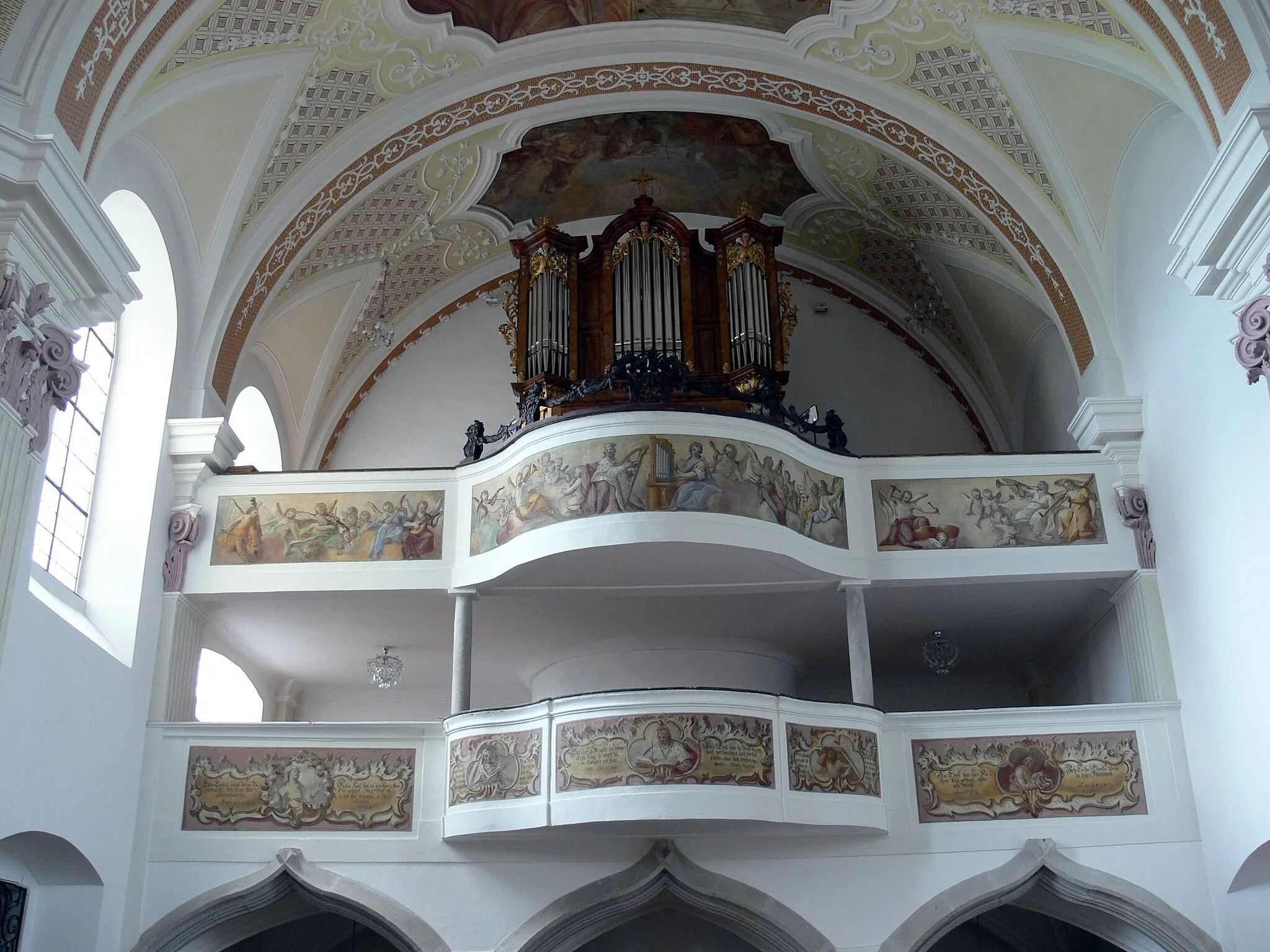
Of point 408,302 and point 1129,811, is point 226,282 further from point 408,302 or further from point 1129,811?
point 1129,811

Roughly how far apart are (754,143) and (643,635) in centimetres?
572

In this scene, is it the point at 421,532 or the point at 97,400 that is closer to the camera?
the point at 97,400

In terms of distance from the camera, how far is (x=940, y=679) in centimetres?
1673

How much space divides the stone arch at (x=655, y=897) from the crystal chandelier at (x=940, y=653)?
3473mm

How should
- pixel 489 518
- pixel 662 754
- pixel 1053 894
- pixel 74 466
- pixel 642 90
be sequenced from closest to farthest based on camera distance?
1. pixel 662 754
2. pixel 1053 894
3. pixel 74 466
4. pixel 489 518
5. pixel 642 90

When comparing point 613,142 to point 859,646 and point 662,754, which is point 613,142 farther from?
point 662,754

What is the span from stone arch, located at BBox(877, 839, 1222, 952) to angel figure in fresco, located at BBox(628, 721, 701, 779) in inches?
92.5

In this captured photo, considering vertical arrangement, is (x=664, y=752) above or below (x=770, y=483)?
below

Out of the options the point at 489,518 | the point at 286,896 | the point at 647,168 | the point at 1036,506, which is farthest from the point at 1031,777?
the point at 647,168

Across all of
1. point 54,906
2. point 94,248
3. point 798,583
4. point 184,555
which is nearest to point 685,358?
point 798,583

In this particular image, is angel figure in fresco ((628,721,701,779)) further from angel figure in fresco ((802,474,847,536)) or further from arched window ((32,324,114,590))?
arched window ((32,324,114,590))

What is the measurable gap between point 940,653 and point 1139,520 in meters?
2.63

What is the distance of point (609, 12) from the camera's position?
47.8 feet

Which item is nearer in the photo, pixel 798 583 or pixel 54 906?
pixel 54 906
